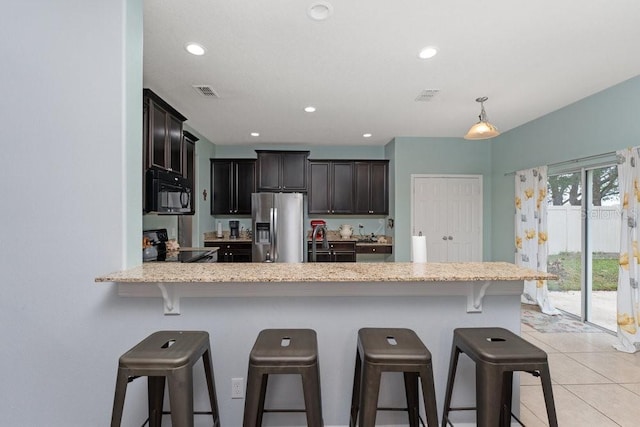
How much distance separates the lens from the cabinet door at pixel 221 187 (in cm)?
551

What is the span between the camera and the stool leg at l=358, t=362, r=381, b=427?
4.17 feet

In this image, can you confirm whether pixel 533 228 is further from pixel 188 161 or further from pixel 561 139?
pixel 188 161

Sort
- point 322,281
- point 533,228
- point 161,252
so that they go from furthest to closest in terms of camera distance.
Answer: point 533,228 < point 161,252 < point 322,281

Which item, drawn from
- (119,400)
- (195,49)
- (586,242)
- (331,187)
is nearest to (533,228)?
(586,242)

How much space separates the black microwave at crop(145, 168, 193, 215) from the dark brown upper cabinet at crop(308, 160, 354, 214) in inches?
96.2

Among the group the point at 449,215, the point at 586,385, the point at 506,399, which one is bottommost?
the point at 586,385

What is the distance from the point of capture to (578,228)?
3.86 m

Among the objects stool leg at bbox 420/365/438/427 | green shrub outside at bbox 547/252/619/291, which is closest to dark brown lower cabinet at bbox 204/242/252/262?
stool leg at bbox 420/365/438/427

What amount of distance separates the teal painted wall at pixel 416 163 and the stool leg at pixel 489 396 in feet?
12.9

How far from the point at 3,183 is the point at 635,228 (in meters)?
4.78

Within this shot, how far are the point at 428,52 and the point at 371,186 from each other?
3.23m

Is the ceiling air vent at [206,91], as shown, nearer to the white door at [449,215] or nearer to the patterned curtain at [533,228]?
the white door at [449,215]

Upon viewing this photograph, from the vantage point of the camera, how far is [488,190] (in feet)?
17.4

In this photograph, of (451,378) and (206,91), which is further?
(206,91)
